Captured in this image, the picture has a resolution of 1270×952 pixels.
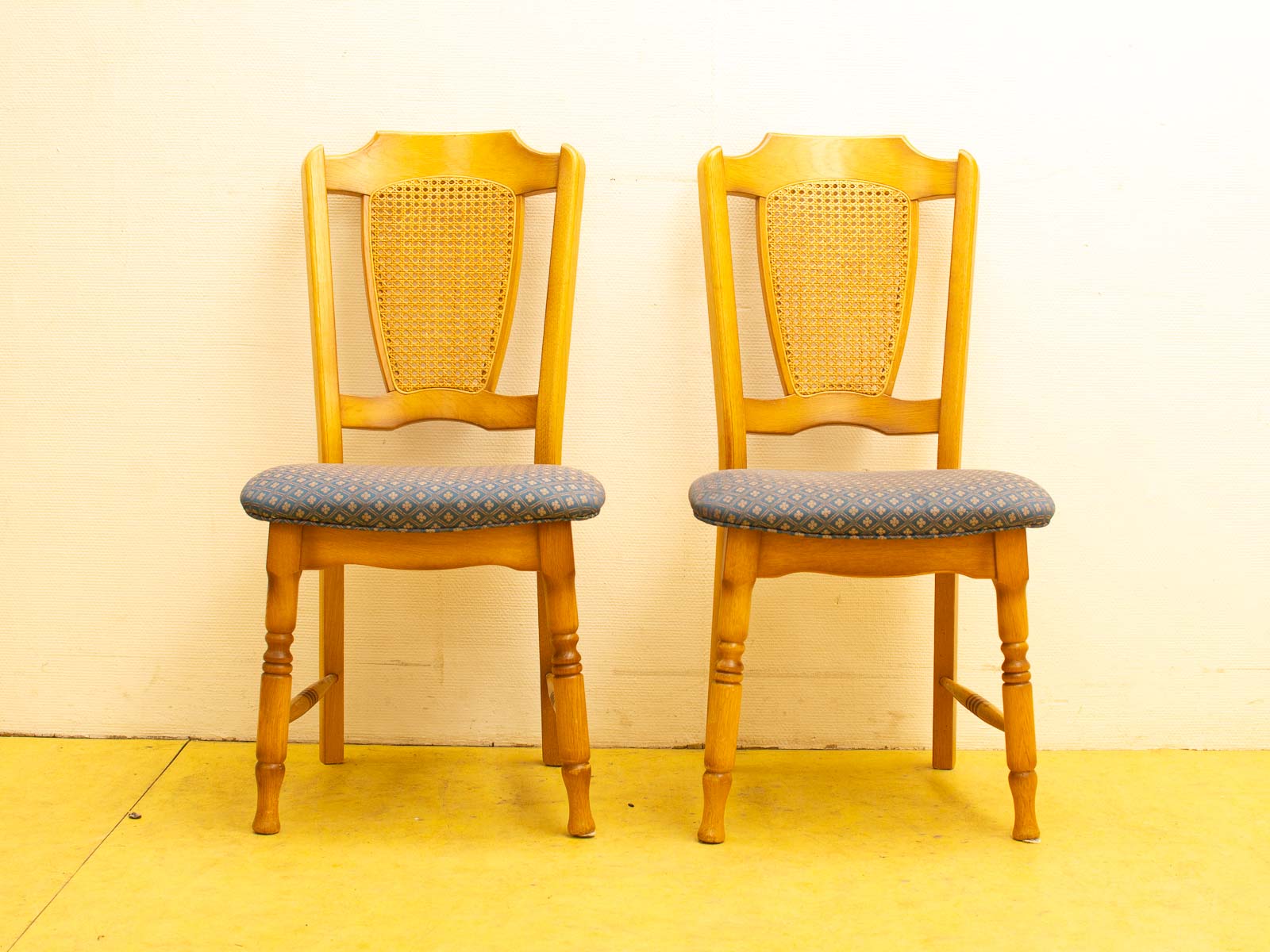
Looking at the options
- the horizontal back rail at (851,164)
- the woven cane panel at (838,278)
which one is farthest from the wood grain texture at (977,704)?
the horizontal back rail at (851,164)

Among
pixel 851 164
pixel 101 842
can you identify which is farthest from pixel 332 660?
pixel 851 164

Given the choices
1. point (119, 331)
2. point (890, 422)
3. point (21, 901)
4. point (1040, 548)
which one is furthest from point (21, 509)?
point (1040, 548)

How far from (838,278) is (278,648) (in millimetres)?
1054

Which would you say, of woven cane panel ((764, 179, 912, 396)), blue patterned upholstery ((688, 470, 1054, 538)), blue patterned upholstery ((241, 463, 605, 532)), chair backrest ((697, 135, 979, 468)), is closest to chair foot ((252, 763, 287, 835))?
blue patterned upholstery ((241, 463, 605, 532))

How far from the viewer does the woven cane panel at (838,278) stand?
1694mm

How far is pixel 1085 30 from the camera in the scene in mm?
1771

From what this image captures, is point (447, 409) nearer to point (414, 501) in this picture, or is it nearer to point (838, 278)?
point (414, 501)

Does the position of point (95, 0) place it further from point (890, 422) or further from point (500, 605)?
point (890, 422)

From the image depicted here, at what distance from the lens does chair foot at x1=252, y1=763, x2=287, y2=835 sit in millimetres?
1441

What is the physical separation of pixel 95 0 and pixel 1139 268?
190cm

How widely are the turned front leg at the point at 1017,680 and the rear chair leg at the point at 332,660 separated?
3.45 ft

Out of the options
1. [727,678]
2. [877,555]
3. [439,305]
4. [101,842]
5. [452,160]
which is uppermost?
[452,160]

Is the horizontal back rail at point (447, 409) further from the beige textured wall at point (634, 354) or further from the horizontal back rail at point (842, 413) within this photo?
the horizontal back rail at point (842, 413)

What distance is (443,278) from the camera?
1.71 m
